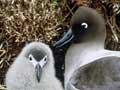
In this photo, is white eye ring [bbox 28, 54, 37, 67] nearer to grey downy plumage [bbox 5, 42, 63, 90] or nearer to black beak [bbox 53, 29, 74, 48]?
grey downy plumage [bbox 5, 42, 63, 90]

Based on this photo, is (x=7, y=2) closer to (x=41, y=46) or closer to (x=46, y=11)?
(x=46, y=11)

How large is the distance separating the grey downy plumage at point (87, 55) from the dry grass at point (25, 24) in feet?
1.19

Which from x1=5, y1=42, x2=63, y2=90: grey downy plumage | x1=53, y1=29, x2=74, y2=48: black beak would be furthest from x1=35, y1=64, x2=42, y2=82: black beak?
x1=53, y1=29, x2=74, y2=48: black beak

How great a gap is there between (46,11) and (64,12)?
0.61ft

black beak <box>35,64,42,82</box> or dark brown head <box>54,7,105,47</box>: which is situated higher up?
dark brown head <box>54,7,105,47</box>

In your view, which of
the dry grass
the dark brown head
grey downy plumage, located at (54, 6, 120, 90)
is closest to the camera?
grey downy plumage, located at (54, 6, 120, 90)

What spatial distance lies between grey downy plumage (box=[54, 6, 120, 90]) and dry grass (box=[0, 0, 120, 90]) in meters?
0.36

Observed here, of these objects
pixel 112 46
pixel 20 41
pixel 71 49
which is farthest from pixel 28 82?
pixel 112 46

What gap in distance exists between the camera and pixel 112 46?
528 cm

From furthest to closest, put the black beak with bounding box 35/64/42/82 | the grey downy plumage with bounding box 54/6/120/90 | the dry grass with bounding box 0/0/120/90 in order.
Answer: the dry grass with bounding box 0/0/120/90 → the grey downy plumage with bounding box 54/6/120/90 → the black beak with bounding box 35/64/42/82

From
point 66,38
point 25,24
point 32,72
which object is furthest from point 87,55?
point 25,24

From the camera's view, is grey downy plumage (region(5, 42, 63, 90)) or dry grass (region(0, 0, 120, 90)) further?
dry grass (region(0, 0, 120, 90))

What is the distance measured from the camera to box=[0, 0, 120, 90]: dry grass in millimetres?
5105

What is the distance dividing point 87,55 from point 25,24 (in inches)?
28.3
